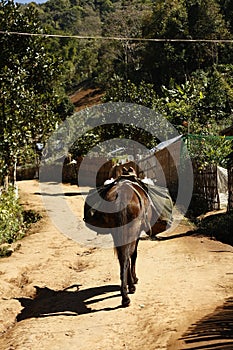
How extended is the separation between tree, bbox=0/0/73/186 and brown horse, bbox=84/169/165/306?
8191 mm

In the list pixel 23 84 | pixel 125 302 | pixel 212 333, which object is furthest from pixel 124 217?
pixel 23 84

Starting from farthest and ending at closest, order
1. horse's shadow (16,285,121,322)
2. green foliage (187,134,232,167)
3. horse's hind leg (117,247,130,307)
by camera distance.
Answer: green foliage (187,134,232,167) → horse's shadow (16,285,121,322) → horse's hind leg (117,247,130,307)

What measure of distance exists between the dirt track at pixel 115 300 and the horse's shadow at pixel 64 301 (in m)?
0.02

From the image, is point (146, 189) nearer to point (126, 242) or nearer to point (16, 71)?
point (126, 242)

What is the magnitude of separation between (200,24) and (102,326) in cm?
3870

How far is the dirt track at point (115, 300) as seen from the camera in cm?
499

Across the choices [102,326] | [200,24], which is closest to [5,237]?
[102,326]

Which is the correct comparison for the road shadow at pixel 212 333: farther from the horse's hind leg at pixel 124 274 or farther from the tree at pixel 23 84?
the tree at pixel 23 84

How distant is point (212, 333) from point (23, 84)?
564 inches

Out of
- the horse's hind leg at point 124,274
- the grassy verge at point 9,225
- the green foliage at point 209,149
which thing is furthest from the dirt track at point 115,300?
the green foliage at point 209,149

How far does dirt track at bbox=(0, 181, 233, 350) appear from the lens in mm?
4988

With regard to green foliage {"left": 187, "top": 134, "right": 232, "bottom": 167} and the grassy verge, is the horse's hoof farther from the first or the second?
green foliage {"left": 187, "top": 134, "right": 232, "bottom": 167}

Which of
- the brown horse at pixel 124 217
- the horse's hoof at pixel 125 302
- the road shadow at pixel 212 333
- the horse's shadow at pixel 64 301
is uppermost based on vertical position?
the brown horse at pixel 124 217

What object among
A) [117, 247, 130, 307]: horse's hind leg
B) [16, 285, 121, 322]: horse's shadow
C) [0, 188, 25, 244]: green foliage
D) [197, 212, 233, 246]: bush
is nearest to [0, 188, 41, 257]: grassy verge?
[0, 188, 25, 244]: green foliage
